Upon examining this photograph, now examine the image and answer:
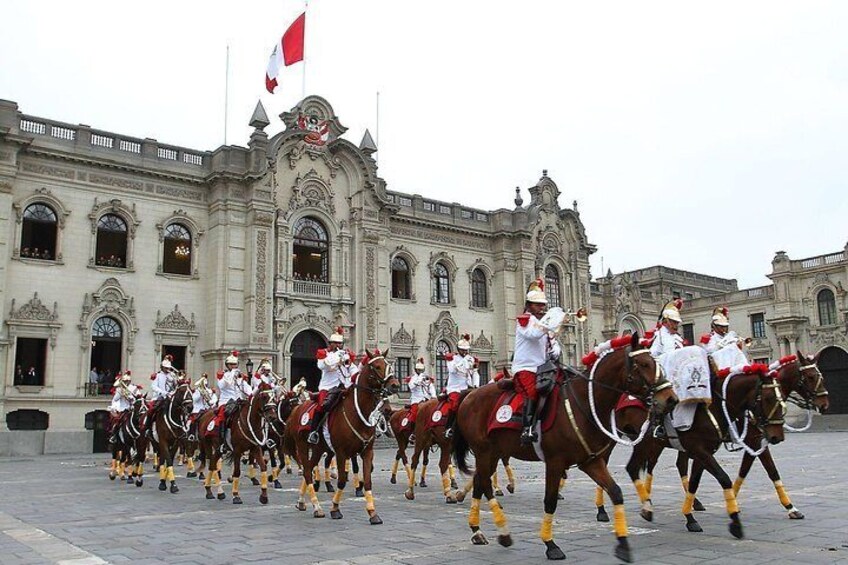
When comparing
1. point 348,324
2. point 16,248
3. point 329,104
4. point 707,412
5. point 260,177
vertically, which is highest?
point 329,104

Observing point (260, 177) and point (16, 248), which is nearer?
point (16, 248)

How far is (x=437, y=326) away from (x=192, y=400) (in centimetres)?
2263

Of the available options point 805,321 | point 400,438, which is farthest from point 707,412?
point 805,321

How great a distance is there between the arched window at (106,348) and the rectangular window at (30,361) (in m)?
→ 1.77

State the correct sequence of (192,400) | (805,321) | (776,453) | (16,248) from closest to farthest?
(192,400) < (776,453) < (16,248) < (805,321)

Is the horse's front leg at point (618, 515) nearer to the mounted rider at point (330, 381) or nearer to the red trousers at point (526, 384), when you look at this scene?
the red trousers at point (526, 384)

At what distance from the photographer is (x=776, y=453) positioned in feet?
80.9

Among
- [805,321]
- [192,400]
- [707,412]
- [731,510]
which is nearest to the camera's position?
[731,510]

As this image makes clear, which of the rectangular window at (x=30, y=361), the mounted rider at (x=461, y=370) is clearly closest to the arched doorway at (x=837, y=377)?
the mounted rider at (x=461, y=370)

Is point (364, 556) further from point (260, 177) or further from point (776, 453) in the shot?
point (260, 177)

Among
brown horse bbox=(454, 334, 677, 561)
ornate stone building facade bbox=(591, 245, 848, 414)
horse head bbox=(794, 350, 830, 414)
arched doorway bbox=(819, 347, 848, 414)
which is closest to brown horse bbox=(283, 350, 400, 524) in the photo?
brown horse bbox=(454, 334, 677, 561)

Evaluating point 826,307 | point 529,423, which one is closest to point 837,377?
point 826,307

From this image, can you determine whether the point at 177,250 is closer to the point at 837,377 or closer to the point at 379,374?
the point at 379,374

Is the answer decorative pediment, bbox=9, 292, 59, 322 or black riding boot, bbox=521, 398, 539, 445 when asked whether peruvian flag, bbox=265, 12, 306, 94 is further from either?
black riding boot, bbox=521, 398, 539, 445
